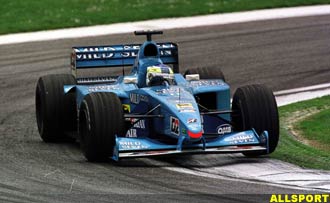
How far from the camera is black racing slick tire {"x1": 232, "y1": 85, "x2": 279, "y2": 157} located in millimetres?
14484

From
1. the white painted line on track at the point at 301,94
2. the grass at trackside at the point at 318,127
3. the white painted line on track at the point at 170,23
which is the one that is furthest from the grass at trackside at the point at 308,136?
the white painted line on track at the point at 170,23

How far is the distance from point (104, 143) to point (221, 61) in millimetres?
11593

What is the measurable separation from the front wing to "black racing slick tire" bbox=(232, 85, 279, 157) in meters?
0.23

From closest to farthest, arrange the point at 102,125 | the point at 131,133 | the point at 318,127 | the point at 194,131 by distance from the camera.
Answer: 1. the point at 194,131
2. the point at 102,125
3. the point at 131,133
4. the point at 318,127

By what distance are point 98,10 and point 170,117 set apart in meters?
19.7

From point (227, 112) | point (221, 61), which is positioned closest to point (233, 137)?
point (227, 112)

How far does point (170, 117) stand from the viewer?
46.4ft

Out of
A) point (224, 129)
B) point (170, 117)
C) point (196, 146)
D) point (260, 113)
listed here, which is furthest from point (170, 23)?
point (196, 146)

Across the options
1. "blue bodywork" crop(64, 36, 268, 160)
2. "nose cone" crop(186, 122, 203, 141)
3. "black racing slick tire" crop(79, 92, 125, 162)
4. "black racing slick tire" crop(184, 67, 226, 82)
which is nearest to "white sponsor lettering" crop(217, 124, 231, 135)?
"blue bodywork" crop(64, 36, 268, 160)

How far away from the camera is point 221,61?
25.3m

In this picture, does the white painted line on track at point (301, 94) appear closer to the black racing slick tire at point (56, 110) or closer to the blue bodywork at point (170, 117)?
the blue bodywork at point (170, 117)

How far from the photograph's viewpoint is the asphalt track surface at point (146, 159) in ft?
40.2

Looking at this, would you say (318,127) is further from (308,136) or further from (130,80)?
(130,80)

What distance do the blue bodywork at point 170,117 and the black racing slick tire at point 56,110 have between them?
0.28 metres
